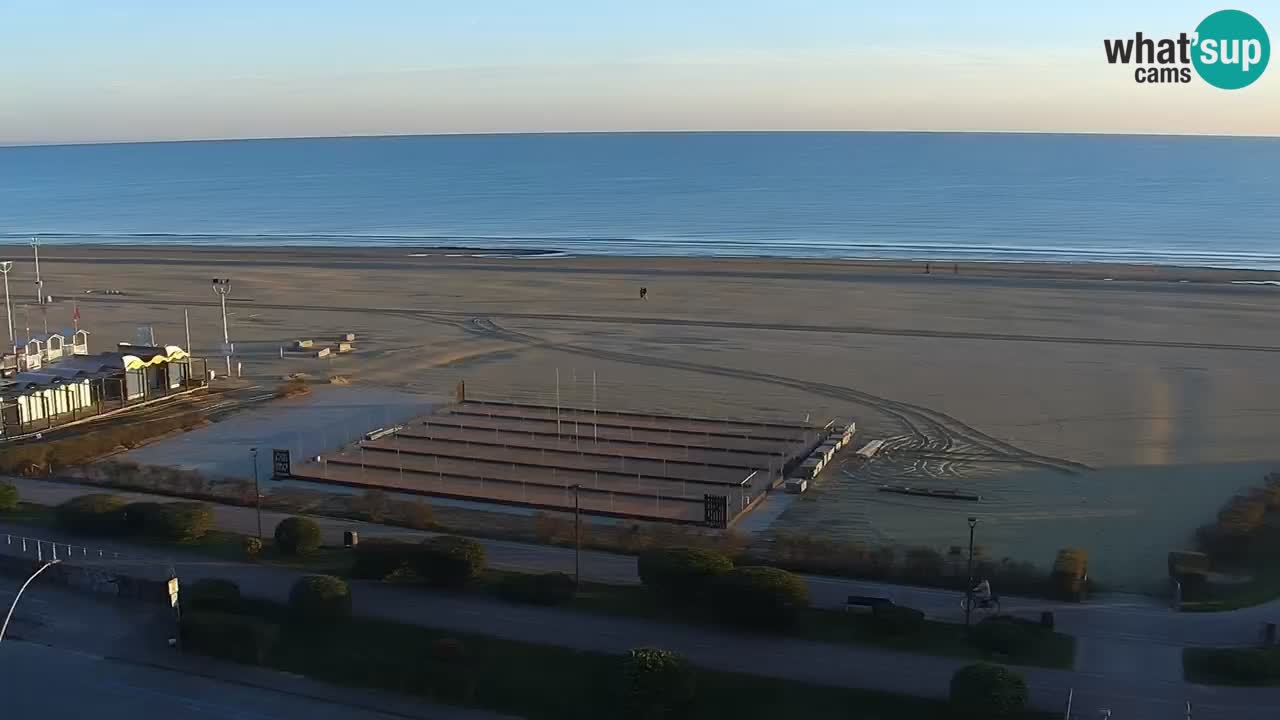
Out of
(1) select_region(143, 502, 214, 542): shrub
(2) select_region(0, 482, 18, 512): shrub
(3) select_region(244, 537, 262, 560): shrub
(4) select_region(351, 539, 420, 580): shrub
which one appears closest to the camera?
(4) select_region(351, 539, 420, 580): shrub

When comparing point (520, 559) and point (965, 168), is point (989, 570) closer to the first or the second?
point (520, 559)

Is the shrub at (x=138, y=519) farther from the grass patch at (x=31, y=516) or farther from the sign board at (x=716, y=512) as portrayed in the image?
the sign board at (x=716, y=512)

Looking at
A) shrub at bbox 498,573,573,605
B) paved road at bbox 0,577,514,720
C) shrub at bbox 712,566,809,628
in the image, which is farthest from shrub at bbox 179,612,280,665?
shrub at bbox 712,566,809,628

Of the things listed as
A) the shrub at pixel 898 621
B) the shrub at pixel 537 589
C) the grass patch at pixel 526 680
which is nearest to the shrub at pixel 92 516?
the grass patch at pixel 526 680

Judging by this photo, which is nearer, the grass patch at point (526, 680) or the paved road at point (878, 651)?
the grass patch at point (526, 680)

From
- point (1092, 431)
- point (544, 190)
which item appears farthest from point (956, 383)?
point (544, 190)

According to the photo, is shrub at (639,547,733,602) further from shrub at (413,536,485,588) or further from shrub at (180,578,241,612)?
shrub at (180,578,241,612)

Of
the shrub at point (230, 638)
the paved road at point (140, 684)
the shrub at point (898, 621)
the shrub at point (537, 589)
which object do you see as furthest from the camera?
the shrub at point (537, 589)
